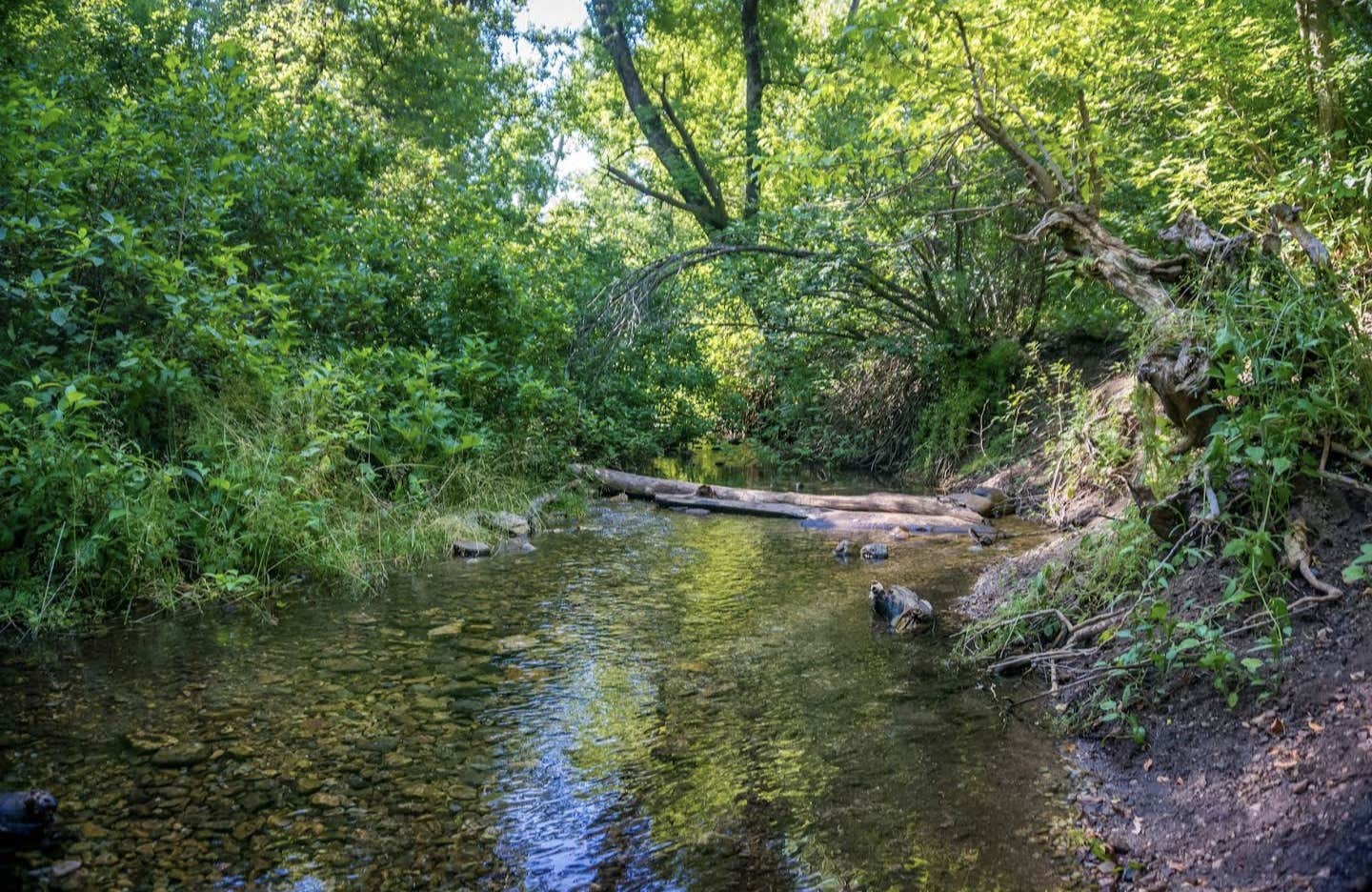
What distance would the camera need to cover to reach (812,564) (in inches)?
281

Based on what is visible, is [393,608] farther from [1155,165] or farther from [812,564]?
[1155,165]

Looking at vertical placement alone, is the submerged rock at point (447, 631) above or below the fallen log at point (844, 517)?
below

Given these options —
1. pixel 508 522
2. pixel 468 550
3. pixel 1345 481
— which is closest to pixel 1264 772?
pixel 1345 481

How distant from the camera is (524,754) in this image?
139 inches

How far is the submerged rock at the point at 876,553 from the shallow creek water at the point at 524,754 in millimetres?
1701

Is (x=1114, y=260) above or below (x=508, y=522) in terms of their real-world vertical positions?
above

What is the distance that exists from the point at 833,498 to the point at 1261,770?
24.0 ft

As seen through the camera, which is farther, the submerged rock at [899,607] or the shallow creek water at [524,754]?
the submerged rock at [899,607]

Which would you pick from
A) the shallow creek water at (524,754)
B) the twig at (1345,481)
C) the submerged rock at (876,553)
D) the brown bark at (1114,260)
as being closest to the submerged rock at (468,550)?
the shallow creek water at (524,754)

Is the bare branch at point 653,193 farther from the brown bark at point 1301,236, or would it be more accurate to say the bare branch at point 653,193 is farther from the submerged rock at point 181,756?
the submerged rock at point 181,756

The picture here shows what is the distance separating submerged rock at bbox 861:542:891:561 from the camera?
7.32 m

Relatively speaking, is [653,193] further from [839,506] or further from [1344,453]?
[1344,453]

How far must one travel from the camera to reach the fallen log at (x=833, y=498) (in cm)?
927

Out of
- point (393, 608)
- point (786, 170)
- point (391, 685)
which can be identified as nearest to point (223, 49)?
point (786, 170)
